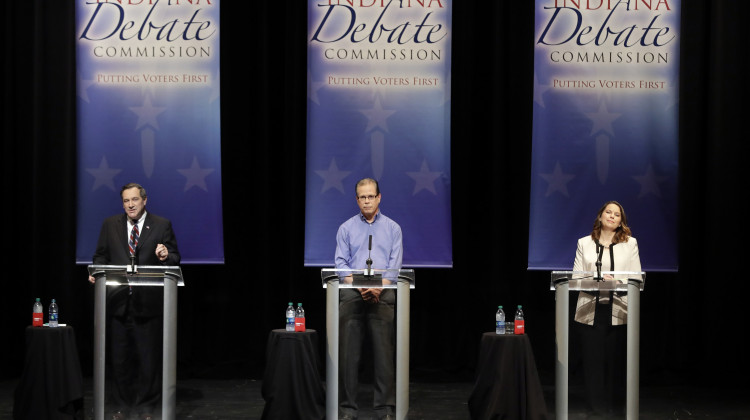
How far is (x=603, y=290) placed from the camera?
16.8ft

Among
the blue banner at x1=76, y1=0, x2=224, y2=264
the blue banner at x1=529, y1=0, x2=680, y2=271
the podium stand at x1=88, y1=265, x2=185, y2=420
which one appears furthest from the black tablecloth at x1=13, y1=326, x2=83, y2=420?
the blue banner at x1=529, y1=0, x2=680, y2=271

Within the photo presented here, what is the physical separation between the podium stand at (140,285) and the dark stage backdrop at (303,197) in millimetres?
2537

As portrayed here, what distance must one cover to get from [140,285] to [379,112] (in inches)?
123

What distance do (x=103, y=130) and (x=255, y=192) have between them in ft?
4.46

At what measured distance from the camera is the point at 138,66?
25.1 ft

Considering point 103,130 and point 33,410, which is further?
point 103,130

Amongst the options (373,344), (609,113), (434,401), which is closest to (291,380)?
(373,344)

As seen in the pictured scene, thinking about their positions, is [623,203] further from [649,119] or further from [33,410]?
[33,410]

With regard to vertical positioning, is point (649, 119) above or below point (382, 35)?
below

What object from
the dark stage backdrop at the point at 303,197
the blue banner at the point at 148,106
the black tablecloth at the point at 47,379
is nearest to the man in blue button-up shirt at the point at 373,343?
the black tablecloth at the point at 47,379

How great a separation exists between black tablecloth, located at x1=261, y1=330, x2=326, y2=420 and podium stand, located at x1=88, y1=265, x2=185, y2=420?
577 millimetres

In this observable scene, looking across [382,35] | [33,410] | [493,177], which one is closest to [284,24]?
[382,35]

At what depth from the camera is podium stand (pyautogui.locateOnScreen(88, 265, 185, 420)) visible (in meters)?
5.04

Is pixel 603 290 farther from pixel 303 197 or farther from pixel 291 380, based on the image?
pixel 303 197
